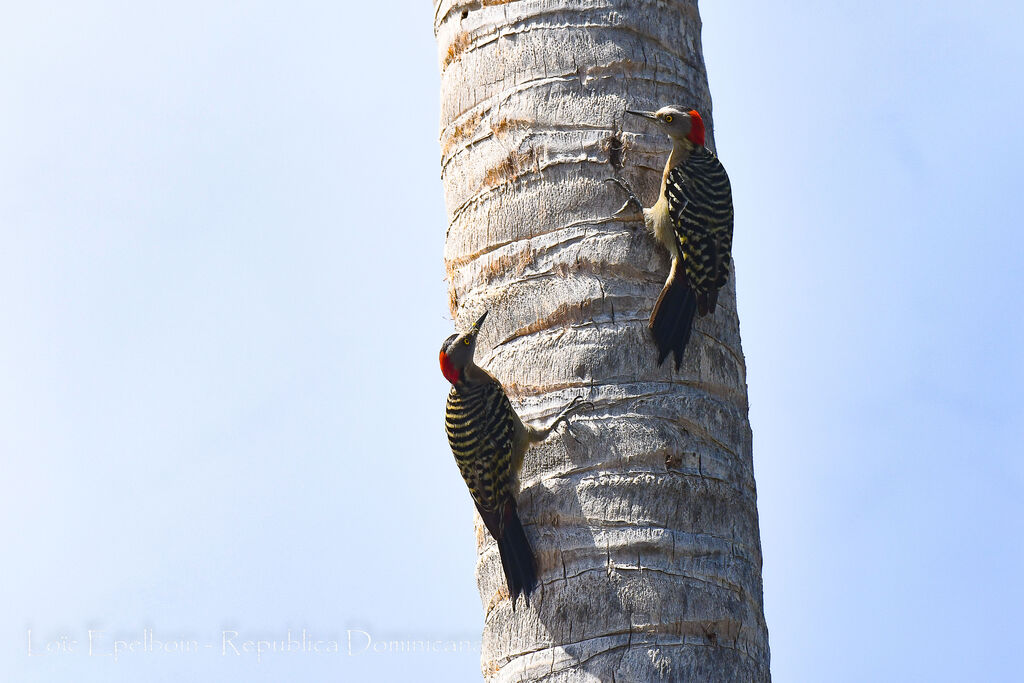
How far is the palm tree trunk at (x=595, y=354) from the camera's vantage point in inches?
132

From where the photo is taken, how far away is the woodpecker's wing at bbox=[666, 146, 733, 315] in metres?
3.78

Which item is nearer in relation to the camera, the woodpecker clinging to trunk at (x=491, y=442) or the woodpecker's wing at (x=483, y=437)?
the woodpecker clinging to trunk at (x=491, y=442)

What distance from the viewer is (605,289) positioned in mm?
3697

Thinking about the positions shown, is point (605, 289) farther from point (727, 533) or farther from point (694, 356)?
point (727, 533)

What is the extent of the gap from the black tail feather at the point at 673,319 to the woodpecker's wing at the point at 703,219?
0.04m

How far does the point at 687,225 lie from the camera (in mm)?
3861

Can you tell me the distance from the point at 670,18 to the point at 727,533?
1711 millimetres

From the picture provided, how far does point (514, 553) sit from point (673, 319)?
2.60 feet

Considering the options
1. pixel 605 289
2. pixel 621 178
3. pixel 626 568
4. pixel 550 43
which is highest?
pixel 550 43

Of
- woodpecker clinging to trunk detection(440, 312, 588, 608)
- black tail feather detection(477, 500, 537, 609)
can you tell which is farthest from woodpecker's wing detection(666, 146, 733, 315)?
black tail feather detection(477, 500, 537, 609)

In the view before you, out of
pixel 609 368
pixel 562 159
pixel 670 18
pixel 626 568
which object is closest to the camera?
pixel 626 568

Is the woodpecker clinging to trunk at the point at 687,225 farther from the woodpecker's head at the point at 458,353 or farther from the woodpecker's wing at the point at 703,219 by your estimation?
the woodpecker's head at the point at 458,353

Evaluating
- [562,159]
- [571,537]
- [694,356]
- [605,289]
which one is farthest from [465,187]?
[571,537]

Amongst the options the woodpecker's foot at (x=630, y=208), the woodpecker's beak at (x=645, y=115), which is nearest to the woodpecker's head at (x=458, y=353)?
the woodpecker's foot at (x=630, y=208)
